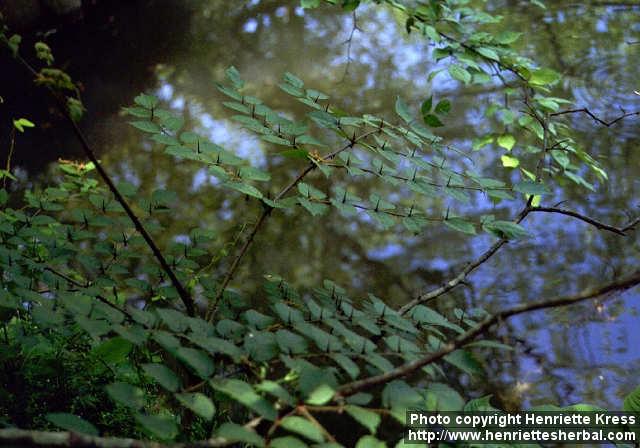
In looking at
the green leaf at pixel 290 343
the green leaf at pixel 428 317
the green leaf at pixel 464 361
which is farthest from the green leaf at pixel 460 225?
the green leaf at pixel 290 343

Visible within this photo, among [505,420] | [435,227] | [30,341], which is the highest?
[505,420]

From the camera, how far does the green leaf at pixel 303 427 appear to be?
641 millimetres

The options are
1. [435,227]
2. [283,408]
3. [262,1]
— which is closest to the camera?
[283,408]

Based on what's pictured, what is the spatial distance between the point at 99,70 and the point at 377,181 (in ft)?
7.10

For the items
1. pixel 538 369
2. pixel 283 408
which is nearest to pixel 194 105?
pixel 538 369

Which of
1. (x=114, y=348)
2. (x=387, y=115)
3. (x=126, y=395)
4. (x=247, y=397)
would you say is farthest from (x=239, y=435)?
(x=387, y=115)

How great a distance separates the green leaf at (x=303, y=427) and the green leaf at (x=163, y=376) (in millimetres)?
147

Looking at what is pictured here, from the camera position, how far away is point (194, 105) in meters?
3.64

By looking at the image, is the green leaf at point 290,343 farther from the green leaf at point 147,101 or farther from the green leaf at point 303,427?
the green leaf at point 147,101

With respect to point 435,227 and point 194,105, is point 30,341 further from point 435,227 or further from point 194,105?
point 194,105

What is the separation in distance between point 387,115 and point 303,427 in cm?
291

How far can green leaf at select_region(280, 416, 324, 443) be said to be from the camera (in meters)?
0.64

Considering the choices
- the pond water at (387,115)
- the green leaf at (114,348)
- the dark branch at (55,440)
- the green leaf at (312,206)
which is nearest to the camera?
the dark branch at (55,440)

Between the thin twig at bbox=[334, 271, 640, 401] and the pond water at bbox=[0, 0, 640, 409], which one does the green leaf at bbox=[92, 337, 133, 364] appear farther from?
the pond water at bbox=[0, 0, 640, 409]
